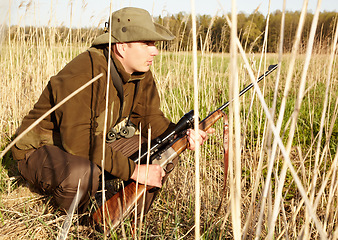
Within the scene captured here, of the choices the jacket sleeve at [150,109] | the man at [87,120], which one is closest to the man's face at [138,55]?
the man at [87,120]

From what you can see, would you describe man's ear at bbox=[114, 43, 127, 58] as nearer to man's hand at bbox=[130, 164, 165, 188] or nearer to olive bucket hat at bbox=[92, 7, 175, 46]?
olive bucket hat at bbox=[92, 7, 175, 46]

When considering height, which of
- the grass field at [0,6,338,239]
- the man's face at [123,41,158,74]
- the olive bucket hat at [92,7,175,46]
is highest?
the olive bucket hat at [92,7,175,46]

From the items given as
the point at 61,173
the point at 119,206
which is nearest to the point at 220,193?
the point at 119,206

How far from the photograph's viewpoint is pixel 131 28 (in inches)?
82.8

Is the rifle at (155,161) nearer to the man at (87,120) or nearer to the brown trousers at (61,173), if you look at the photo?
the man at (87,120)

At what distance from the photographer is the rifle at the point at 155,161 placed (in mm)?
1858

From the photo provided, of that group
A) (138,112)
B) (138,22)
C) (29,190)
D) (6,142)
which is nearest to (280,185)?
(138,22)

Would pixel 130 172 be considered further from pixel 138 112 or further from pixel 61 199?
pixel 138 112

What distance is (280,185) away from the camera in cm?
112

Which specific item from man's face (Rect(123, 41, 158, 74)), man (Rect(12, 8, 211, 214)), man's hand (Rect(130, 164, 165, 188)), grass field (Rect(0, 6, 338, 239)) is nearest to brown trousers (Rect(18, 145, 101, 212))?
man (Rect(12, 8, 211, 214))

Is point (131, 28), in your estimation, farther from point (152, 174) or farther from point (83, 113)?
point (152, 174)

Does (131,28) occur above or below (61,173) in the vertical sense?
above

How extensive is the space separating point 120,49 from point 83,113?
0.50 meters

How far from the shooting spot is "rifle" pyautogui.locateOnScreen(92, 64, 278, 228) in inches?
73.2
